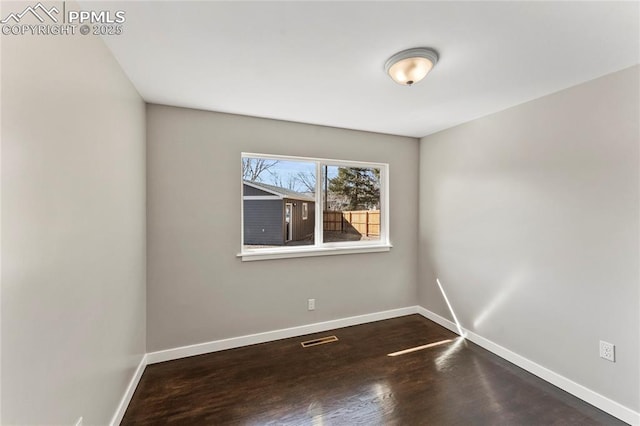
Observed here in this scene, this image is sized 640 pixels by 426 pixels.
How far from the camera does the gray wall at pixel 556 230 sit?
1.83 m

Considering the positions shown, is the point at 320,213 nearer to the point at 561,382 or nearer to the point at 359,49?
the point at 359,49

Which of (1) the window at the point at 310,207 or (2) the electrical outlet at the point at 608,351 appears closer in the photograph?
(2) the electrical outlet at the point at 608,351

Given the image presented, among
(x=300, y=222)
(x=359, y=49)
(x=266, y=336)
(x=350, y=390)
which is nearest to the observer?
(x=359, y=49)

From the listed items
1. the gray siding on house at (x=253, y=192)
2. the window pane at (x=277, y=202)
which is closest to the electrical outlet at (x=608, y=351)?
the window pane at (x=277, y=202)

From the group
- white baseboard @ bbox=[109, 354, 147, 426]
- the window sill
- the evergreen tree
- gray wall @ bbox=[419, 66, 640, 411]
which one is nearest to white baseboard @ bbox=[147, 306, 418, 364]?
white baseboard @ bbox=[109, 354, 147, 426]

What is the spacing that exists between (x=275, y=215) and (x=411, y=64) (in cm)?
195

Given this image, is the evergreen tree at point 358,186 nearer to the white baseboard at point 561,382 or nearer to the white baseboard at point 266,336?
the white baseboard at point 266,336

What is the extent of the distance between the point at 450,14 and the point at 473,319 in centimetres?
281

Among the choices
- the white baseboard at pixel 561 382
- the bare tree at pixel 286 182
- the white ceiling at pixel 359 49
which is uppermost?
the white ceiling at pixel 359 49

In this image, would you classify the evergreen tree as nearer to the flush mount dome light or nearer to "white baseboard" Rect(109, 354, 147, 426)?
the flush mount dome light

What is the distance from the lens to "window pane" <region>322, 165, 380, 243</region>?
10.8 ft

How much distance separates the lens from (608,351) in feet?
6.24

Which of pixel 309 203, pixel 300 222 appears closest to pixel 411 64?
pixel 309 203

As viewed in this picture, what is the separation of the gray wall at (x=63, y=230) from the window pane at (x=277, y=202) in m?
1.17
